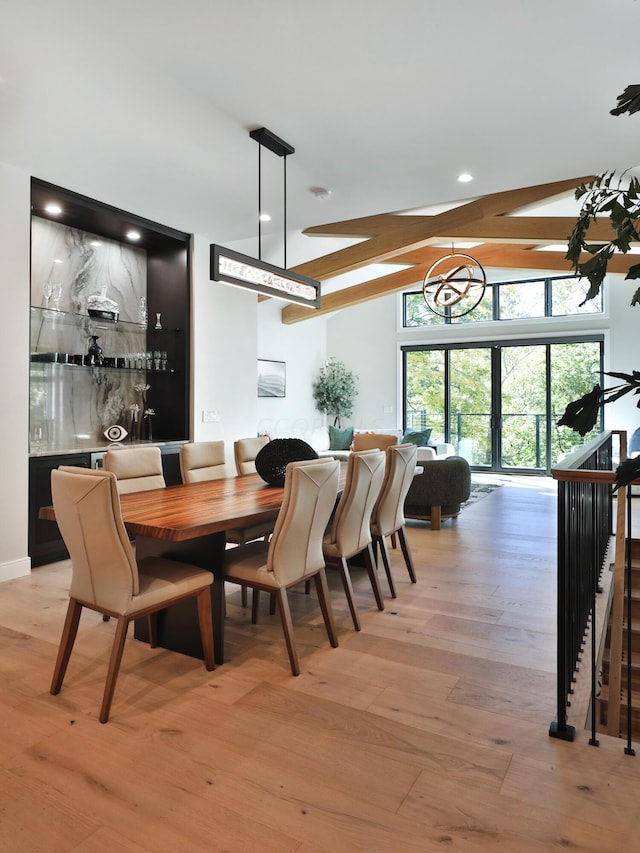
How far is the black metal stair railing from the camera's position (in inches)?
82.4

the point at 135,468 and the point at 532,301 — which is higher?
the point at 532,301

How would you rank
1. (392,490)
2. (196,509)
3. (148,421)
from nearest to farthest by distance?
(196,509), (392,490), (148,421)

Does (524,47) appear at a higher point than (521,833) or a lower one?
higher

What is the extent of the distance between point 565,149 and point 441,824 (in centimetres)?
382

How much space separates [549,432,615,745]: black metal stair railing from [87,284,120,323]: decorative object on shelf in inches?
161

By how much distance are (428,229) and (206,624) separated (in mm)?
5142

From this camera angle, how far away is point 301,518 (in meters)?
2.62

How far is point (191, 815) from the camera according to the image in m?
1.68

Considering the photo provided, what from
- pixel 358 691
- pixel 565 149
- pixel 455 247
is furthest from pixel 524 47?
pixel 455 247

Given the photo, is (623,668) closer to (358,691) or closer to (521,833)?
(358,691)

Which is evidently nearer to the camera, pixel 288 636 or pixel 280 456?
pixel 288 636

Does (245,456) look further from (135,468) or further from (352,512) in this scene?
(352,512)

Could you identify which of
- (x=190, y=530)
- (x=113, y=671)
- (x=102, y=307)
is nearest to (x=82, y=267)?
(x=102, y=307)

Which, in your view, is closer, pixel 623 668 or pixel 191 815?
pixel 191 815
